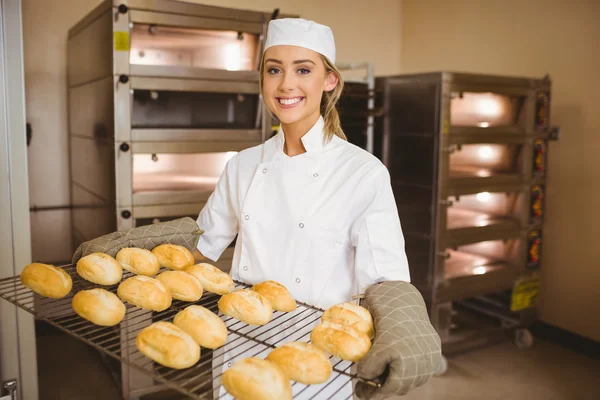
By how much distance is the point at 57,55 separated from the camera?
3410 mm

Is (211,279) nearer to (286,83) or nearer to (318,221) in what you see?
(318,221)

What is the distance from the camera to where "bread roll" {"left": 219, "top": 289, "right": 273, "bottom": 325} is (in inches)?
48.4

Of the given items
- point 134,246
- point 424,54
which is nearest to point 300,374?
point 134,246

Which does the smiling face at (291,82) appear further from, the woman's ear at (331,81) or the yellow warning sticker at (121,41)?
the yellow warning sticker at (121,41)

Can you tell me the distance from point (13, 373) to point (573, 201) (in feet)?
10.7

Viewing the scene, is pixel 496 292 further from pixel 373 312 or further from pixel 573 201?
pixel 373 312

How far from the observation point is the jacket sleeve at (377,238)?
142 centimetres

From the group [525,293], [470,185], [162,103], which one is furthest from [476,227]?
[162,103]

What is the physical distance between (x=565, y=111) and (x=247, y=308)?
10.1 ft

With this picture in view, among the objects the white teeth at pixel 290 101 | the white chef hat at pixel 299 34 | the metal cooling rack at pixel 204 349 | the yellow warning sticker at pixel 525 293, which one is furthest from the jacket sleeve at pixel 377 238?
the yellow warning sticker at pixel 525 293

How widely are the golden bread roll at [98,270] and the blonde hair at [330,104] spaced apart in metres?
0.68

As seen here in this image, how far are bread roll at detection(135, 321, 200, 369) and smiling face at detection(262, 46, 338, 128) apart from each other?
735 millimetres

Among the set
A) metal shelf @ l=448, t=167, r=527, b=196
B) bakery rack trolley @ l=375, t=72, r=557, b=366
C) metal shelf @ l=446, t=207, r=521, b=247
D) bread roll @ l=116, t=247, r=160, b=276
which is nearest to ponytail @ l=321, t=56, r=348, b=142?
bread roll @ l=116, t=247, r=160, b=276

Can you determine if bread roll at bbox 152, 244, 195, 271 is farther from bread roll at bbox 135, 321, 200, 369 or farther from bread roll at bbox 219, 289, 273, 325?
bread roll at bbox 135, 321, 200, 369
